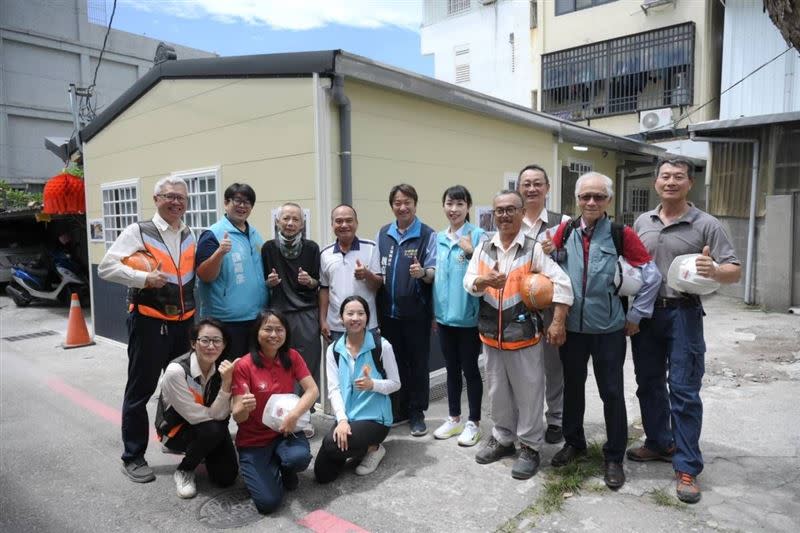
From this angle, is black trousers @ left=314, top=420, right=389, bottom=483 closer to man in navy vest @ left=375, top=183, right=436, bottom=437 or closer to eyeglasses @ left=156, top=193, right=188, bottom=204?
man in navy vest @ left=375, top=183, right=436, bottom=437

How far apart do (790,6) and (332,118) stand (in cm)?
322

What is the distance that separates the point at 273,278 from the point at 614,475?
2614mm

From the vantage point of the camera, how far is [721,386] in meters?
5.42

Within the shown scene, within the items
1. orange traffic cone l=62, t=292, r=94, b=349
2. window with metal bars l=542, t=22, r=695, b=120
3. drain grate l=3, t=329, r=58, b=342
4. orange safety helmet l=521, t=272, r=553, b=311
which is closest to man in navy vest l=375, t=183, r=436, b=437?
orange safety helmet l=521, t=272, r=553, b=311

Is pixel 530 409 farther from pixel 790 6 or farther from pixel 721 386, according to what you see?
pixel 721 386

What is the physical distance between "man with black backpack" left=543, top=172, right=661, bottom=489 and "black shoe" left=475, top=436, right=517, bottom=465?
0.66 metres

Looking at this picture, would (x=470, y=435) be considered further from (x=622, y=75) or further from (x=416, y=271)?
(x=622, y=75)

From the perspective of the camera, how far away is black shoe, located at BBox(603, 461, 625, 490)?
3346 mm

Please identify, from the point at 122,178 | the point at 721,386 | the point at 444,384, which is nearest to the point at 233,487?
the point at 444,384

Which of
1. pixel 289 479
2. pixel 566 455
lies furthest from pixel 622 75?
pixel 289 479

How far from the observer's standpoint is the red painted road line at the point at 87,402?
4.99 metres

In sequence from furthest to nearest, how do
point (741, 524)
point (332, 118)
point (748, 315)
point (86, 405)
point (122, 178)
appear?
point (748, 315) → point (122, 178) → point (86, 405) → point (332, 118) → point (741, 524)

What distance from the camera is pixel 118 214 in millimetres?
7371

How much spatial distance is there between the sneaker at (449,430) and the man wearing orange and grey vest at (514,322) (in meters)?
0.64
